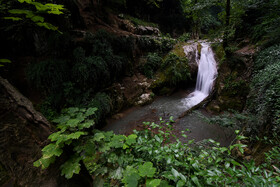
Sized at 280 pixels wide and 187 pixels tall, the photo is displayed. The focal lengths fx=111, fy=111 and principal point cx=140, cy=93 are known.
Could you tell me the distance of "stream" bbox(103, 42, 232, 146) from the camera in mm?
4008

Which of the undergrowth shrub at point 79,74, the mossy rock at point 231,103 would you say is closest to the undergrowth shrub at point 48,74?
the undergrowth shrub at point 79,74

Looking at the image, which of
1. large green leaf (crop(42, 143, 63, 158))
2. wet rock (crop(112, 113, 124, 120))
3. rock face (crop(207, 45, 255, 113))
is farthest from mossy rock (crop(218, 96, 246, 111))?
large green leaf (crop(42, 143, 63, 158))

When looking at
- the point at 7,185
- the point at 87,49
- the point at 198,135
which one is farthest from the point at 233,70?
the point at 7,185

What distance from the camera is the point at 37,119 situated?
4.02ft

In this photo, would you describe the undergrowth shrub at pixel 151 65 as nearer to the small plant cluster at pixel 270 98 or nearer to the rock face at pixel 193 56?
the rock face at pixel 193 56

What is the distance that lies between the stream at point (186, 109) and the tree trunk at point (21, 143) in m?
3.18

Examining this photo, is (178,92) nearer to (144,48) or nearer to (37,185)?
(144,48)

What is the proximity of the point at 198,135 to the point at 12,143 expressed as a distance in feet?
14.7

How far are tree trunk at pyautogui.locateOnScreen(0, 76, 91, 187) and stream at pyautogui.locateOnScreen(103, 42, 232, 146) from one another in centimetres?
318

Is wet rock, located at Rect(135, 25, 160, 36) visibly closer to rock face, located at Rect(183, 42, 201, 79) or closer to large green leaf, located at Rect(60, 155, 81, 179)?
rock face, located at Rect(183, 42, 201, 79)

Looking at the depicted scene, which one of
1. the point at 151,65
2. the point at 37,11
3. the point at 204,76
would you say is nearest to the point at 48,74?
the point at 37,11

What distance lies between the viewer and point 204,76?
23.3 ft

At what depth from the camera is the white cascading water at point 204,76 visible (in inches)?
254

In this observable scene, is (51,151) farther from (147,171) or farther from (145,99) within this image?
(145,99)
